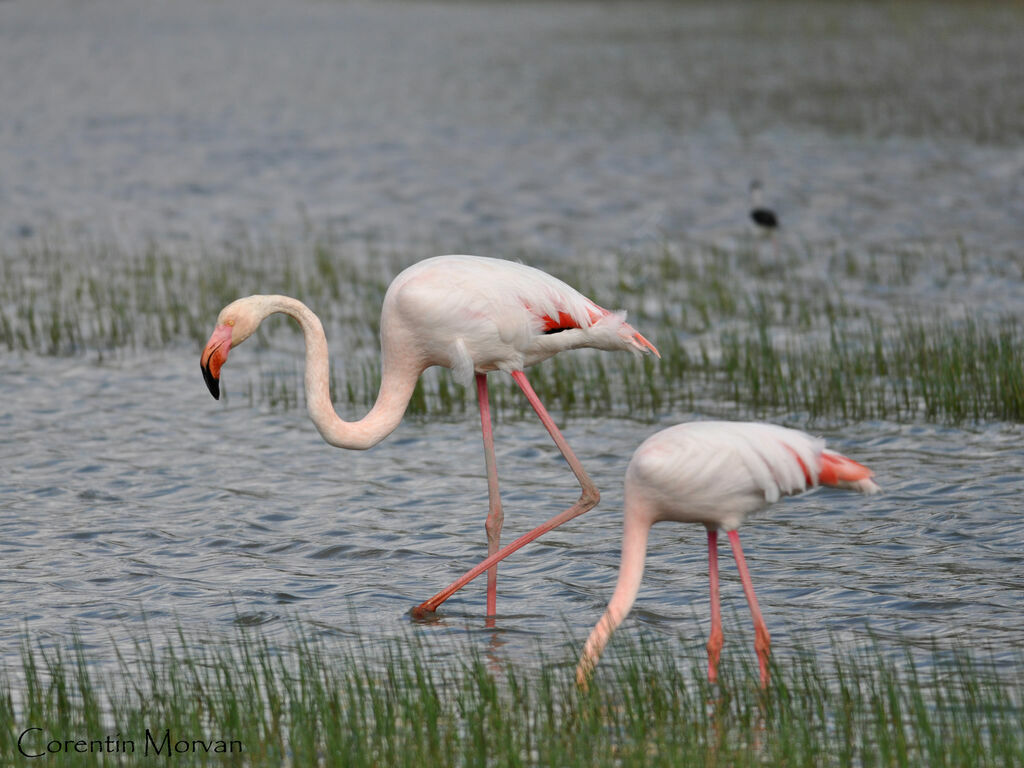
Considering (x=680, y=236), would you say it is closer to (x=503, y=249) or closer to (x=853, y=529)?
(x=503, y=249)

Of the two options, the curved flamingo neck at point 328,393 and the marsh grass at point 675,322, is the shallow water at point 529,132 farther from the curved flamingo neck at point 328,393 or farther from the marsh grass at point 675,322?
the curved flamingo neck at point 328,393

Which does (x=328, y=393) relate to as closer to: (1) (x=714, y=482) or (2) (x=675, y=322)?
(1) (x=714, y=482)

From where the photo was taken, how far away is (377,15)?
208 ft

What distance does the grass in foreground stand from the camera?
5.00 m

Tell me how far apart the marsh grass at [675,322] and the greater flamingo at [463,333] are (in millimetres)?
3505

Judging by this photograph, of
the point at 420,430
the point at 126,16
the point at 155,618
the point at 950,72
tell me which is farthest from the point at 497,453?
the point at 126,16

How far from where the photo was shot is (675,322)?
13.7 metres

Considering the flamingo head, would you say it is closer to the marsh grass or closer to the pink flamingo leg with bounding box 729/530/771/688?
the pink flamingo leg with bounding box 729/530/771/688

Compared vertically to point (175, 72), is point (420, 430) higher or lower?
lower

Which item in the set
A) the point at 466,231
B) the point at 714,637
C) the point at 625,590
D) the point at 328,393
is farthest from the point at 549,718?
the point at 466,231

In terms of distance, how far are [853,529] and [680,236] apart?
1051cm

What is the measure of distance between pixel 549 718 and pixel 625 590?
639mm

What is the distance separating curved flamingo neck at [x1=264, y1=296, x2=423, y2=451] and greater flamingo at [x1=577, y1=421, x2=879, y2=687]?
165 cm

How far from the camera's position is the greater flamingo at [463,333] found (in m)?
6.78
